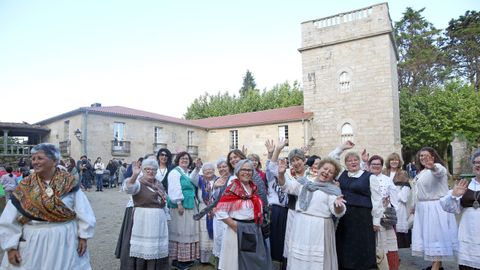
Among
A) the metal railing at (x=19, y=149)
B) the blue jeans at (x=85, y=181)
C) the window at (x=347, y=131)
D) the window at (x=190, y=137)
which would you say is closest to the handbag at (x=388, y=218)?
the blue jeans at (x=85, y=181)

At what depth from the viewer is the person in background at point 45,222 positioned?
10.1 ft

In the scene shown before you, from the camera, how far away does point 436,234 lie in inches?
193

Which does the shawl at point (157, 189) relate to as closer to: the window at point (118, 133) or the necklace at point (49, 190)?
the necklace at point (49, 190)

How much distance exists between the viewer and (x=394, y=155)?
6.14m

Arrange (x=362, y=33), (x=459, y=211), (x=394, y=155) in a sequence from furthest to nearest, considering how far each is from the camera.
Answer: (x=362, y=33), (x=394, y=155), (x=459, y=211)

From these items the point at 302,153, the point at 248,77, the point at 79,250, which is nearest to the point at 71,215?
the point at 79,250

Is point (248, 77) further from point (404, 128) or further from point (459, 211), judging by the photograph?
point (459, 211)

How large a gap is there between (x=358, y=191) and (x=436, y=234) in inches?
62.6

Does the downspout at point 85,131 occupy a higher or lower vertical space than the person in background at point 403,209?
higher

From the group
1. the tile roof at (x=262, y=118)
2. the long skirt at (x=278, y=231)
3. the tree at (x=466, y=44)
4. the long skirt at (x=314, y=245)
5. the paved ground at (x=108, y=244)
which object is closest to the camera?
the long skirt at (x=314, y=245)

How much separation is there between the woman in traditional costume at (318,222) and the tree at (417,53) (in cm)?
3041

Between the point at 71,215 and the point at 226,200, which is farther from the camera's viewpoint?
the point at 226,200

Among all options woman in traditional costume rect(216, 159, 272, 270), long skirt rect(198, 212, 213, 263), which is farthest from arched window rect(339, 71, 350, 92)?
woman in traditional costume rect(216, 159, 272, 270)

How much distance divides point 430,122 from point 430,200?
82.2 ft
